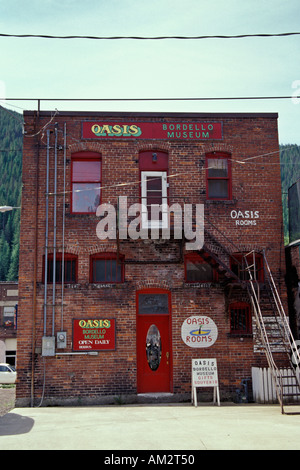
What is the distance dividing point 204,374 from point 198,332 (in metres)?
1.38

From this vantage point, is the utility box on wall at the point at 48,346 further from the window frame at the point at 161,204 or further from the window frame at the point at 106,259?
the window frame at the point at 161,204

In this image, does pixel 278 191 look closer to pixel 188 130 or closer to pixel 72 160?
pixel 188 130

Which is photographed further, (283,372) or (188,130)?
(188,130)

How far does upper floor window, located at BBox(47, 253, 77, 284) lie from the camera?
645 inches

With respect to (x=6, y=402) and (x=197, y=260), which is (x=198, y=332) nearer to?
(x=197, y=260)

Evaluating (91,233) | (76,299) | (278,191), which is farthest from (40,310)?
(278,191)

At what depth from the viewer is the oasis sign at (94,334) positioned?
15.8 meters

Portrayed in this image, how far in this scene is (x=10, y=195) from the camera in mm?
108562

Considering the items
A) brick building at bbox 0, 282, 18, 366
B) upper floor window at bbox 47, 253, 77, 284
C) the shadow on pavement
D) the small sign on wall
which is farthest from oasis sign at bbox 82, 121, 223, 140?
brick building at bbox 0, 282, 18, 366

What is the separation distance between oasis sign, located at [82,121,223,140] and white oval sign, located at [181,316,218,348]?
586 centimetres

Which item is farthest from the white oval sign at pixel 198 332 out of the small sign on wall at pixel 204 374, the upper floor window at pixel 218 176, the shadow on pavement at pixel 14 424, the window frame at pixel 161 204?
the shadow on pavement at pixel 14 424

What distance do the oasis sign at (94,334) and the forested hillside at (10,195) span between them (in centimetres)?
6969

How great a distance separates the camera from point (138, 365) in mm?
16094
